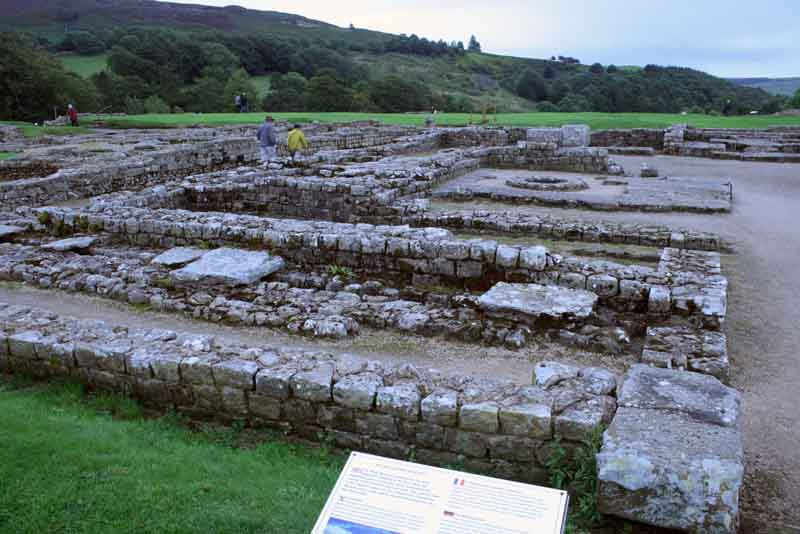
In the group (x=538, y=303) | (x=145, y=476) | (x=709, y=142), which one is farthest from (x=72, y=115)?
(x=145, y=476)

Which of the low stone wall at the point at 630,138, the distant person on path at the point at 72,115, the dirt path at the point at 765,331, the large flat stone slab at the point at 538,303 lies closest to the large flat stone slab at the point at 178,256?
A: the large flat stone slab at the point at 538,303

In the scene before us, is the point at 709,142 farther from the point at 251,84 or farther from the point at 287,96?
the point at 251,84

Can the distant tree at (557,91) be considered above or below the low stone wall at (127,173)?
above

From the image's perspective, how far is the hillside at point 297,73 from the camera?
57906 mm

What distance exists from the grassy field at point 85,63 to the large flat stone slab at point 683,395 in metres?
Answer: 70.5

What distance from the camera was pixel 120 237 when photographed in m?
10.5

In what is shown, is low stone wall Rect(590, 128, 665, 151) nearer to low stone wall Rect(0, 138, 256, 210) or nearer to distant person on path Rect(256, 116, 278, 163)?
low stone wall Rect(0, 138, 256, 210)

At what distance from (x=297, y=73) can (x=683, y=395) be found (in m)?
72.9

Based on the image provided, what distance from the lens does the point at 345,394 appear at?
4590 millimetres

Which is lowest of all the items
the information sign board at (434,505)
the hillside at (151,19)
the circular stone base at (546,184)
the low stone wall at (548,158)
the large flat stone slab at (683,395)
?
the large flat stone slab at (683,395)

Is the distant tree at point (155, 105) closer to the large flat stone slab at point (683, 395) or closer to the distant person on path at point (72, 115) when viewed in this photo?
the distant person on path at point (72, 115)

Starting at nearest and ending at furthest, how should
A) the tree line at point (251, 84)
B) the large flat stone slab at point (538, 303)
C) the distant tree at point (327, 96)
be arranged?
the large flat stone slab at point (538, 303) < the tree line at point (251, 84) < the distant tree at point (327, 96)

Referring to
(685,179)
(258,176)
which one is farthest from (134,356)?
(685,179)

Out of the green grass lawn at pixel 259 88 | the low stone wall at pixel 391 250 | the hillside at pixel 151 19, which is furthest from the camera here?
the hillside at pixel 151 19
